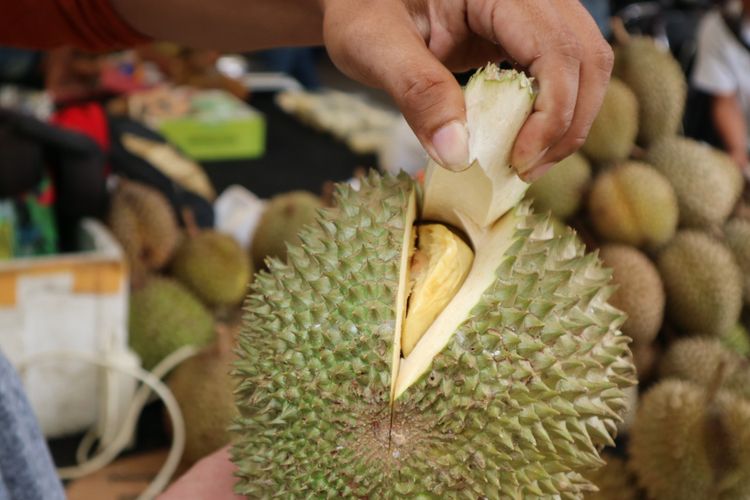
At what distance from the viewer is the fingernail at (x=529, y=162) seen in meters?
0.78

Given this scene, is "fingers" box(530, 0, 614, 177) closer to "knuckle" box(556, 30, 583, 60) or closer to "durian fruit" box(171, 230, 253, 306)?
"knuckle" box(556, 30, 583, 60)

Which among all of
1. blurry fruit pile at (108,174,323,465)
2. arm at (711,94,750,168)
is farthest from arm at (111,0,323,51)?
arm at (711,94,750,168)

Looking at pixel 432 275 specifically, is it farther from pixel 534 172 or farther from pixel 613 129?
pixel 613 129

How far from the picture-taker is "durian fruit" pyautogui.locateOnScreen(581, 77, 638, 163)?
1690 millimetres

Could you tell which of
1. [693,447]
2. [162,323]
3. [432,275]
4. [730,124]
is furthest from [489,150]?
[730,124]

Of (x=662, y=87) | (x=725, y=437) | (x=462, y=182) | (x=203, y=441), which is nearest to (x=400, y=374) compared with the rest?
(x=462, y=182)

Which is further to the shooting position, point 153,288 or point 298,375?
point 153,288

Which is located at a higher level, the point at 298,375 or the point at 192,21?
the point at 192,21

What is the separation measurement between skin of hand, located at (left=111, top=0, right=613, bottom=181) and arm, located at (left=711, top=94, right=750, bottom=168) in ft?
6.67

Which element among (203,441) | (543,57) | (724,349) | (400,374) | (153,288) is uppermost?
(543,57)

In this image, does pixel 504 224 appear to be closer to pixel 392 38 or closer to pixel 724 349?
pixel 392 38

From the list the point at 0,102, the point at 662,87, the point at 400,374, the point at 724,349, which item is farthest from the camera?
the point at 0,102

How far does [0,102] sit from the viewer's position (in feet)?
8.04

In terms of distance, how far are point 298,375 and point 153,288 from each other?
1108 millimetres
